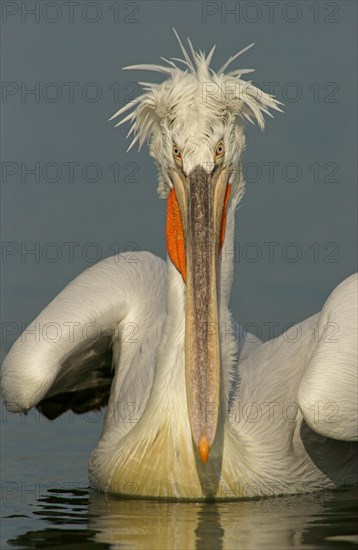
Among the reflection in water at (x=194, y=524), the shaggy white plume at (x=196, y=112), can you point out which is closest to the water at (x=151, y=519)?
the reflection in water at (x=194, y=524)

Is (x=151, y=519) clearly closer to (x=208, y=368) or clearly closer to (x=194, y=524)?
(x=194, y=524)

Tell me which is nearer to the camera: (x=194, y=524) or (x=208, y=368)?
(x=194, y=524)

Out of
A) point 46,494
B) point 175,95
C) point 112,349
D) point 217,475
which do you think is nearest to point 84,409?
point 112,349

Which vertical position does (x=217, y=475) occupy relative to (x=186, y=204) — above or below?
below

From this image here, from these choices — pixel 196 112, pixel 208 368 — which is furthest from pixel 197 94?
pixel 208 368

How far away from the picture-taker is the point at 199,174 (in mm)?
7586

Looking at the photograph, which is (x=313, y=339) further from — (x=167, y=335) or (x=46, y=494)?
(x=46, y=494)

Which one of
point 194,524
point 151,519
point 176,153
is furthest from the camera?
point 176,153

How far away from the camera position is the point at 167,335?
316 inches

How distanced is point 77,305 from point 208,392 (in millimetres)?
1792

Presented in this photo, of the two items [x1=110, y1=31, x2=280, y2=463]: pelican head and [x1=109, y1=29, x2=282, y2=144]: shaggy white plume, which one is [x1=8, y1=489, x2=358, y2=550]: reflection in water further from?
[x1=109, y1=29, x2=282, y2=144]: shaggy white plume

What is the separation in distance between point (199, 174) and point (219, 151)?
0.73 ft

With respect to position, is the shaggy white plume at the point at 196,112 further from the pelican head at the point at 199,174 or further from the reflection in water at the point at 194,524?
the reflection in water at the point at 194,524

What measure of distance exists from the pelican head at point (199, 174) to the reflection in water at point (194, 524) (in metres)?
0.37
